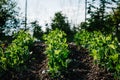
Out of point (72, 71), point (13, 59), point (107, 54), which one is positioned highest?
point (107, 54)

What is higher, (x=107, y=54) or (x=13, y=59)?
(x=107, y=54)

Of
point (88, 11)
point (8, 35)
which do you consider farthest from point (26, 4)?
point (8, 35)

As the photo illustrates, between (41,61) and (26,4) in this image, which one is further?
(26,4)

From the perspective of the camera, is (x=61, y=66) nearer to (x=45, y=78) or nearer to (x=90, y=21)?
(x=45, y=78)

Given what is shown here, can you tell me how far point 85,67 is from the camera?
12.9 metres

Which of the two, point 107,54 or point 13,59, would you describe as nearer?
point 107,54

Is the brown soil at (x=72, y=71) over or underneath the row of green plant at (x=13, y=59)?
underneath

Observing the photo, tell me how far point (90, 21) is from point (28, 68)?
127ft

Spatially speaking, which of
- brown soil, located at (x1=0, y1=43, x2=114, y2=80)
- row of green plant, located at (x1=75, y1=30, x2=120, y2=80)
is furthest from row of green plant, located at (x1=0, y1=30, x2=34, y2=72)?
row of green plant, located at (x1=75, y1=30, x2=120, y2=80)

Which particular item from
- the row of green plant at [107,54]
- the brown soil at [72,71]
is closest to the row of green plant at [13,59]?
the brown soil at [72,71]

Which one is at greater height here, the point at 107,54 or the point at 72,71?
the point at 107,54

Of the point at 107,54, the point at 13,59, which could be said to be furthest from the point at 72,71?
the point at 13,59

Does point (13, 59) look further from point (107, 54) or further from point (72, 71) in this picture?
point (107, 54)

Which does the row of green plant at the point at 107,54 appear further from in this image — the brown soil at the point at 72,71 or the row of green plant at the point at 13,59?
the row of green plant at the point at 13,59
